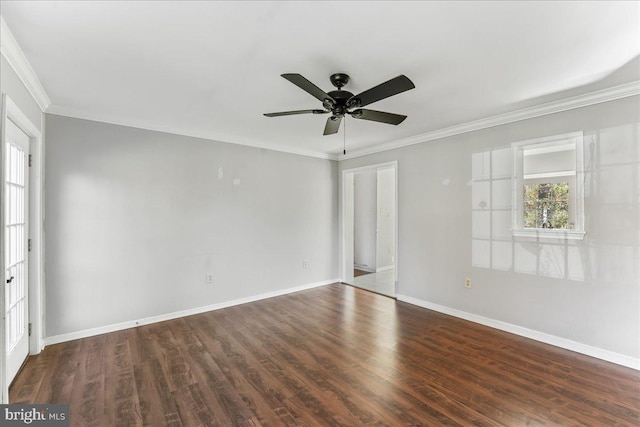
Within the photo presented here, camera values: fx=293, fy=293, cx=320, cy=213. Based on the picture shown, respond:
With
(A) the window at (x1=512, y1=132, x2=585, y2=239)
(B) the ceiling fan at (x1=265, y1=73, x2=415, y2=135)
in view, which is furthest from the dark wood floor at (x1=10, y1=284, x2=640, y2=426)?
(B) the ceiling fan at (x1=265, y1=73, x2=415, y2=135)

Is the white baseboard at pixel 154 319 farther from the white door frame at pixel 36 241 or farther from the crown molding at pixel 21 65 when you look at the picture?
the crown molding at pixel 21 65

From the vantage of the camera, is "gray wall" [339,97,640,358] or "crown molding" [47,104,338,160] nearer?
"gray wall" [339,97,640,358]

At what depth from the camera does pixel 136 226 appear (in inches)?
138

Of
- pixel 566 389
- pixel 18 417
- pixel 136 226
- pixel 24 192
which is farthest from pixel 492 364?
pixel 24 192

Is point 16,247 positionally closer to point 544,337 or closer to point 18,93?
point 18,93

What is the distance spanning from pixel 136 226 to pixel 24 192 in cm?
104

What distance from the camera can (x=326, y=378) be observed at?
240 cm

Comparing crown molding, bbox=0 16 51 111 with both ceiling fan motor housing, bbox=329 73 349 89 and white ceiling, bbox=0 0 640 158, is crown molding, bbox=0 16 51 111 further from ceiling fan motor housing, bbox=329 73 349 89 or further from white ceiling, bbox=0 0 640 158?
ceiling fan motor housing, bbox=329 73 349 89

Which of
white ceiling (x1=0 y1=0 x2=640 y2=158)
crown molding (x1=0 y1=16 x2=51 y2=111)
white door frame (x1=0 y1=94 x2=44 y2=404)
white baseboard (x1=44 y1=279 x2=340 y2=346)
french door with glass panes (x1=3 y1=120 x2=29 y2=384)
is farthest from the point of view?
white baseboard (x1=44 y1=279 x2=340 y2=346)

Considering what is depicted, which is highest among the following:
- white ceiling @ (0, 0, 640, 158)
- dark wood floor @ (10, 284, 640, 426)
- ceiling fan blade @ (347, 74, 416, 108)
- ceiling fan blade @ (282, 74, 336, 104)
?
white ceiling @ (0, 0, 640, 158)

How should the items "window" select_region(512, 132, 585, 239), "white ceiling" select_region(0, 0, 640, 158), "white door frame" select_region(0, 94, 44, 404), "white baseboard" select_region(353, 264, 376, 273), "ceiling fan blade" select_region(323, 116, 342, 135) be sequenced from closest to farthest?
"white ceiling" select_region(0, 0, 640, 158) → "ceiling fan blade" select_region(323, 116, 342, 135) → "white door frame" select_region(0, 94, 44, 404) → "window" select_region(512, 132, 585, 239) → "white baseboard" select_region(353, 264, 376, 273)

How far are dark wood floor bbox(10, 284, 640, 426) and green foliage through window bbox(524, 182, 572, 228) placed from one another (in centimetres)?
126

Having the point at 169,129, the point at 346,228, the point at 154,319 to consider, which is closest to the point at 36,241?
the point at 154,319

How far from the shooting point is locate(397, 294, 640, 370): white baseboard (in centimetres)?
260
